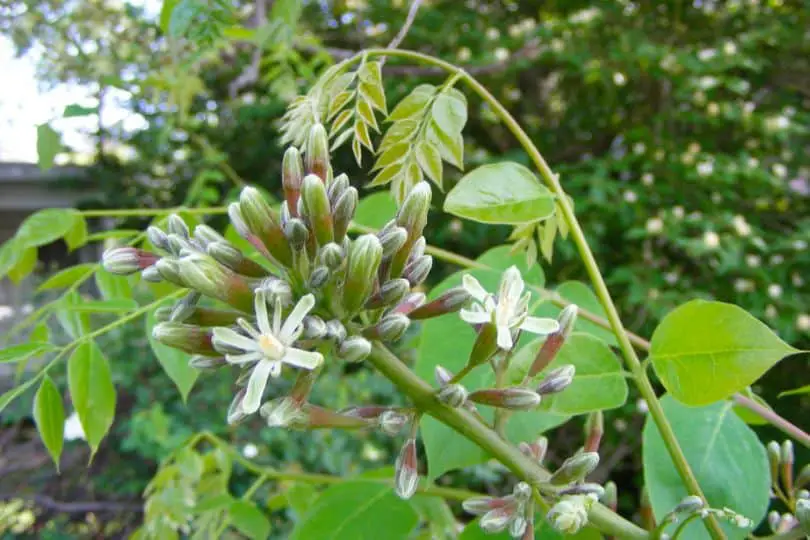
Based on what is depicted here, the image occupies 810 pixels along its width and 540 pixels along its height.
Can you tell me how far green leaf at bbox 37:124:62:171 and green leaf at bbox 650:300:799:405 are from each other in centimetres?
46

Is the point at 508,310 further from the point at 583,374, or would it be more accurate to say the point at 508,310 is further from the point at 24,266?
the point at 24,266

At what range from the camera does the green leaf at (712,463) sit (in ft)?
1.32

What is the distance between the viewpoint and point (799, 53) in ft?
9.88

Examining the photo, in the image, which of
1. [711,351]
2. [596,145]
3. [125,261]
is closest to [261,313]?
[125,261]

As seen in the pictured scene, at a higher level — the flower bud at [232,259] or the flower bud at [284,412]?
the flower bud at [232,259]

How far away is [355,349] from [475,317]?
61mm

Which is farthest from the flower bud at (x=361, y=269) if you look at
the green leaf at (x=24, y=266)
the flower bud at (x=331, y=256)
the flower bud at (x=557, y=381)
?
the green leaf at (x=24, y=266)

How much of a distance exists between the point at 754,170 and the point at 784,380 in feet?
3.22

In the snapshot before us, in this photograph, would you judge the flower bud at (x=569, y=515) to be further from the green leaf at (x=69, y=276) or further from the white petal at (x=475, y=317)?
the green leaf at (x=69, y=276)

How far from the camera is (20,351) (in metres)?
0.41

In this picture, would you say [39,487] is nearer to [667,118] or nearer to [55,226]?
[55,226]

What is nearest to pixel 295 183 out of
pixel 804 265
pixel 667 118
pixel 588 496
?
pixel 588 496

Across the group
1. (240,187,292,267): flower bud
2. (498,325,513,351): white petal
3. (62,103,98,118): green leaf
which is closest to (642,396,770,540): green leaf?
(498,325,513,351): white petal

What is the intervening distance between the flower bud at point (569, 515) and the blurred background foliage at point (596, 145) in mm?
1855
